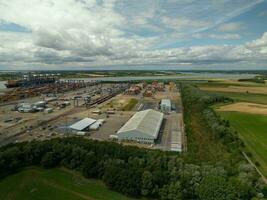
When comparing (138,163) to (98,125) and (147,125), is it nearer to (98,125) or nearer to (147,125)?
(147,125)

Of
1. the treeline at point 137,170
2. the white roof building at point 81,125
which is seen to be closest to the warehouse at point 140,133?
the white roof building at point 81,125

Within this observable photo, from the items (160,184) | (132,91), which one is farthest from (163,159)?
(132,91)

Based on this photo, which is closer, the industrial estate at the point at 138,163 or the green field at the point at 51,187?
the industrial estate at the point at 138,163

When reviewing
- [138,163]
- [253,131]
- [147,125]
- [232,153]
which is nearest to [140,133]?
[147,125]

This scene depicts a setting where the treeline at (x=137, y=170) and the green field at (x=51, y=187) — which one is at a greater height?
the treeline at (x=137, y=170)

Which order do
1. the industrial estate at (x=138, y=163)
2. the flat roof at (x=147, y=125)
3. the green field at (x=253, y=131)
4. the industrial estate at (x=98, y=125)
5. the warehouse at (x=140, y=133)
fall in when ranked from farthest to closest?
1. the flat roof at (x=147, y=125)
2. the industrial estate at (x=98, y=125)
3. the warehouse at (x=140, y=133)
4. the green field at (x=253, y=131)
5. the industrial estate at (x=138, y=163)

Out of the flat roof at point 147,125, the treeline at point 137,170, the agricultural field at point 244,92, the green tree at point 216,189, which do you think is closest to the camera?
the green tree at point 216,189

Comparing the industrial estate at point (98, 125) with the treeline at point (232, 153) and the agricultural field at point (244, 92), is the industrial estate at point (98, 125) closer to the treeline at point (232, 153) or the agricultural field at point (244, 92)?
the treeline at point (232, 153)
